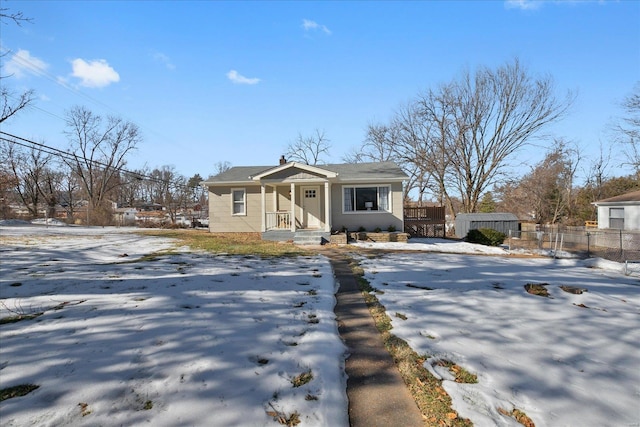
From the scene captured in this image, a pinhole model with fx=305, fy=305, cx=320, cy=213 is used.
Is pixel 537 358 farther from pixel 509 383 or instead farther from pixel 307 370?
pixel 307 370

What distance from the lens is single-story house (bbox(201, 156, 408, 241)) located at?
14.8 m

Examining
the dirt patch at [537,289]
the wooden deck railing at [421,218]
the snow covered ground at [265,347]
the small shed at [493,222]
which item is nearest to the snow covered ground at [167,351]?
the snow covered ground at [265,347]

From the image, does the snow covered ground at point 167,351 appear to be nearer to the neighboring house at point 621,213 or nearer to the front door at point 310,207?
the front door at point 310,207

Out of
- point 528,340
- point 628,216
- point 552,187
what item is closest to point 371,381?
point 528,340

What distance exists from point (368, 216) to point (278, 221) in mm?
4601

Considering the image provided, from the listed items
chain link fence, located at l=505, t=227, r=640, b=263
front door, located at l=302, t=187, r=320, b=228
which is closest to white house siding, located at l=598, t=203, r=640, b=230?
chain link fence, located at l=505, t=227, r=640, b=263

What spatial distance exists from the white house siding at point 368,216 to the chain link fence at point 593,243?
16.8 ft

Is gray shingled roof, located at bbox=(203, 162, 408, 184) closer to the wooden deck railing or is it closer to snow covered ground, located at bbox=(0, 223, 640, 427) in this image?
the wooden deck railing

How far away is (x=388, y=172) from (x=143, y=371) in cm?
1464

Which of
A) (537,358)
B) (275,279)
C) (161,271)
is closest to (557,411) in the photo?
(537,358)

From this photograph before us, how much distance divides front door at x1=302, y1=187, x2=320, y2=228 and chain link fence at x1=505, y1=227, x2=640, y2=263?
9.10 m

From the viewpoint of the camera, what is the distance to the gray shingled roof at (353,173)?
1533 cm

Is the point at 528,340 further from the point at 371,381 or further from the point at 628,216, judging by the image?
the point at 628,216

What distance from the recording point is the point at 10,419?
6.95ft
